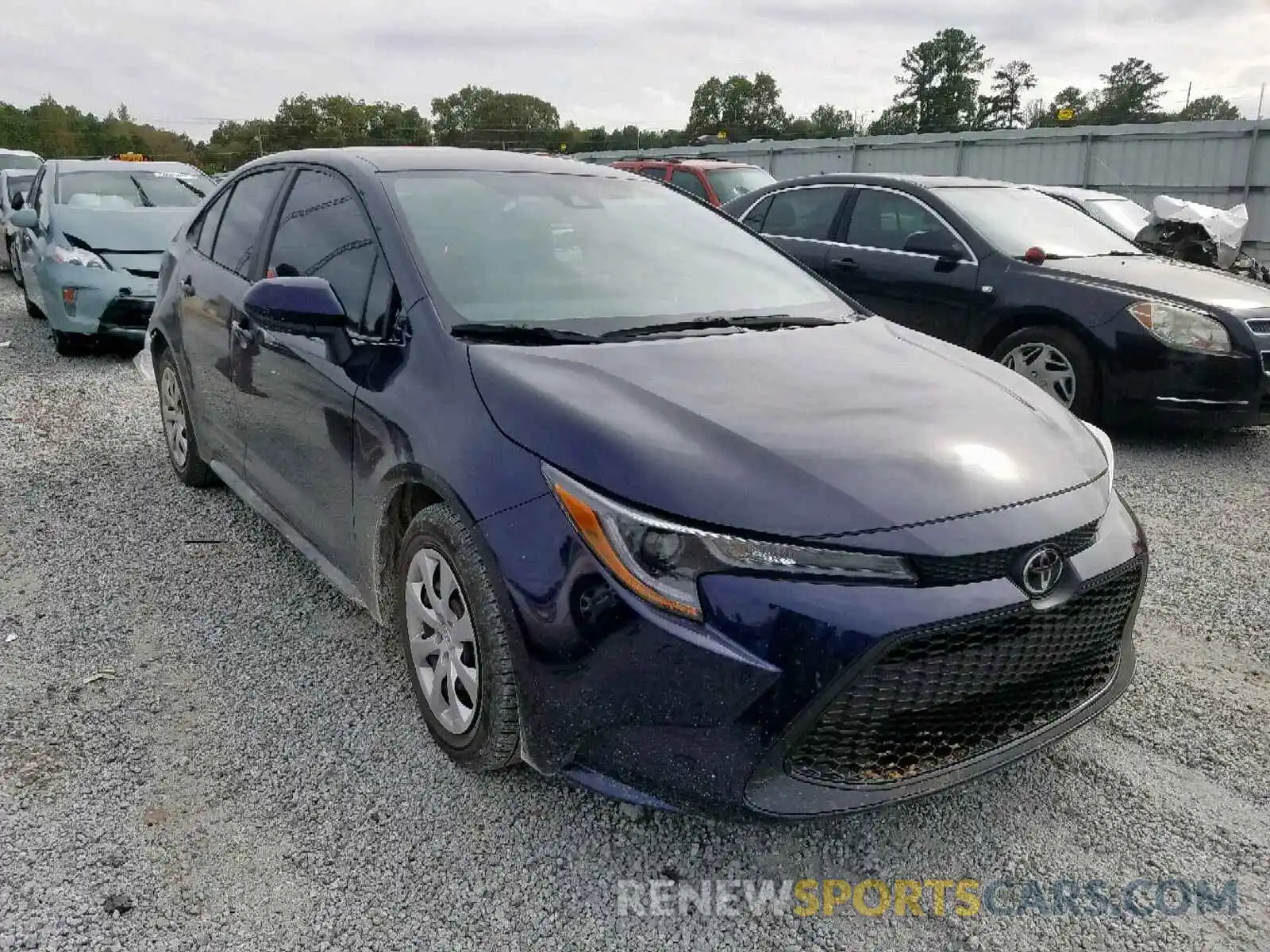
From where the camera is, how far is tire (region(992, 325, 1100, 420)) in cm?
565

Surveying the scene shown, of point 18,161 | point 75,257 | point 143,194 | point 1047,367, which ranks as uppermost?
point 18,161

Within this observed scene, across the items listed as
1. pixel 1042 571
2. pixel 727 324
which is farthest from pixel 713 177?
pixel 1042 571

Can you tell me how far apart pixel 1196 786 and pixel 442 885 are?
1927 mm

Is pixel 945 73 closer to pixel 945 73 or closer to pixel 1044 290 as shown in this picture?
pixel 945 73

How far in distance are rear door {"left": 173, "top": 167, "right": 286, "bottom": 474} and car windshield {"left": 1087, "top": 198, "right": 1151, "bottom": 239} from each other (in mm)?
8218

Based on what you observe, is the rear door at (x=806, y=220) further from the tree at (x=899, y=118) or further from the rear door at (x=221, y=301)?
the tree at (x=899, y=118)

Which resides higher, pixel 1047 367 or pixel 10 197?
pixel 10 197

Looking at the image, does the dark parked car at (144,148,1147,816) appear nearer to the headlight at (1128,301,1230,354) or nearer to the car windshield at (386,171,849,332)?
the car windshield at (386,171,849,332)

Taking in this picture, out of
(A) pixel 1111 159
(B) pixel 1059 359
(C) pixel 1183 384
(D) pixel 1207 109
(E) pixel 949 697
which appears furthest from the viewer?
(D) pixel 1207 109

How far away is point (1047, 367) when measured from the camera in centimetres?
589

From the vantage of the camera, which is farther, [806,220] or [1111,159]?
[1111,159]

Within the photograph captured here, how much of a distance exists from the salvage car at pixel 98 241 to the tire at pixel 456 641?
6025 mm

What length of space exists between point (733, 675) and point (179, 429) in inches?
145

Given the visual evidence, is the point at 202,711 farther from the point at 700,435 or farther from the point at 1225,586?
the point at 1225,586
